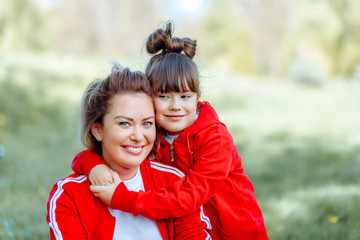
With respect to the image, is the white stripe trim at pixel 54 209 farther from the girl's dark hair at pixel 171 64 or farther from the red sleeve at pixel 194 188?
the girl's dark hair at pixel 171 64

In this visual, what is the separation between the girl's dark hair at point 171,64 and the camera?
102 inches

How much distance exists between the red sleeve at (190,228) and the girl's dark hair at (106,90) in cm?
76

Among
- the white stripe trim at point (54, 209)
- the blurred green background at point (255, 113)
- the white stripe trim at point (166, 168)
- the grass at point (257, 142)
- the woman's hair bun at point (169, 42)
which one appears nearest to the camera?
the white stripe trim at point (54, 209)

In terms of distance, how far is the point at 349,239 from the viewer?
11.7 ft

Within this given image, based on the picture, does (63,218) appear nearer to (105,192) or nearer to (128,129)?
(105,192)

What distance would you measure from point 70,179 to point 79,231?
0.97 ft

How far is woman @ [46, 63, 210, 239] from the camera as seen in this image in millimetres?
2217

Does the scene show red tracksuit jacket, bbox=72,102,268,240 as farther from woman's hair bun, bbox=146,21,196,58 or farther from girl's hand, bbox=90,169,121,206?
woman's hair bun, bbox=146,21,196,58

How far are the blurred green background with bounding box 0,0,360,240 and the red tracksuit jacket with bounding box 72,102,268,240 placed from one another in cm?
57

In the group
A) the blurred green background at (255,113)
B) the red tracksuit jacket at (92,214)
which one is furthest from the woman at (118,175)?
the blurred green background at (255,113)

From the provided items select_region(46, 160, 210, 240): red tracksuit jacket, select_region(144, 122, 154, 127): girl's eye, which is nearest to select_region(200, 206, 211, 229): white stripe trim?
select_region(46, 160, 210, 240): red tracksuit jacket

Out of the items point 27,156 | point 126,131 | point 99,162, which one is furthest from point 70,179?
point 27,156

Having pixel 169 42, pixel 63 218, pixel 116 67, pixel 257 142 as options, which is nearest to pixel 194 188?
pixel 63 218

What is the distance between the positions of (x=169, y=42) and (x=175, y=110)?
47 cm
